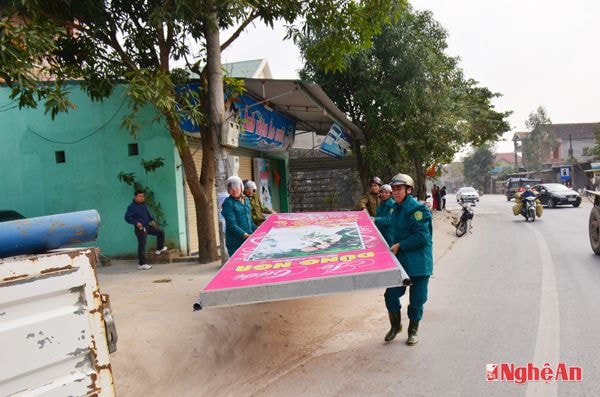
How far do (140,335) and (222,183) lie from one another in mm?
3605

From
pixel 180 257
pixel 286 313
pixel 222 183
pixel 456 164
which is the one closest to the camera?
pixel 286 313

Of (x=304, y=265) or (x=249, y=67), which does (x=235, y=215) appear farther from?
(x=249, y=67)

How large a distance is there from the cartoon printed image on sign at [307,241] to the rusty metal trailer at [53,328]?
2528mm

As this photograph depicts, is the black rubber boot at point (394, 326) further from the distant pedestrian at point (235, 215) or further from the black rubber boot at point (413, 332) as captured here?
the distant pedestrian at point (235, 215)

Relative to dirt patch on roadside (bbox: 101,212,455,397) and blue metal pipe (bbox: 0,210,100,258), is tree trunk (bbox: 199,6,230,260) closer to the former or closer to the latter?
dirt patch on roadside (bbox: 101,212,455,397)

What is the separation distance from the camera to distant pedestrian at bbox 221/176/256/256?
5.96m

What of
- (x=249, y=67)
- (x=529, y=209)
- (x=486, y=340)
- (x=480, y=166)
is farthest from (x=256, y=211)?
(x=480, y=166)

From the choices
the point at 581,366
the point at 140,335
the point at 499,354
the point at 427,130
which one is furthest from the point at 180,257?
the point at 427,130

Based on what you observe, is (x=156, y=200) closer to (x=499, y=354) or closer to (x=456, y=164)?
(x=499, y=354)

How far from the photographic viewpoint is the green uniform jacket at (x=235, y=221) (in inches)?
235

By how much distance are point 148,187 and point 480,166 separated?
240 ft

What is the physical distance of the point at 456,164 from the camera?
11550 cm

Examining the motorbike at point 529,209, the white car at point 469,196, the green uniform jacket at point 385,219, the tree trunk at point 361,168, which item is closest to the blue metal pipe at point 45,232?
the green uniform jacket at point 385,219

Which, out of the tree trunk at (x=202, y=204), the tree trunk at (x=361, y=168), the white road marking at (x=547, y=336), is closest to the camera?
the white road marking at (x=547, y=336)
